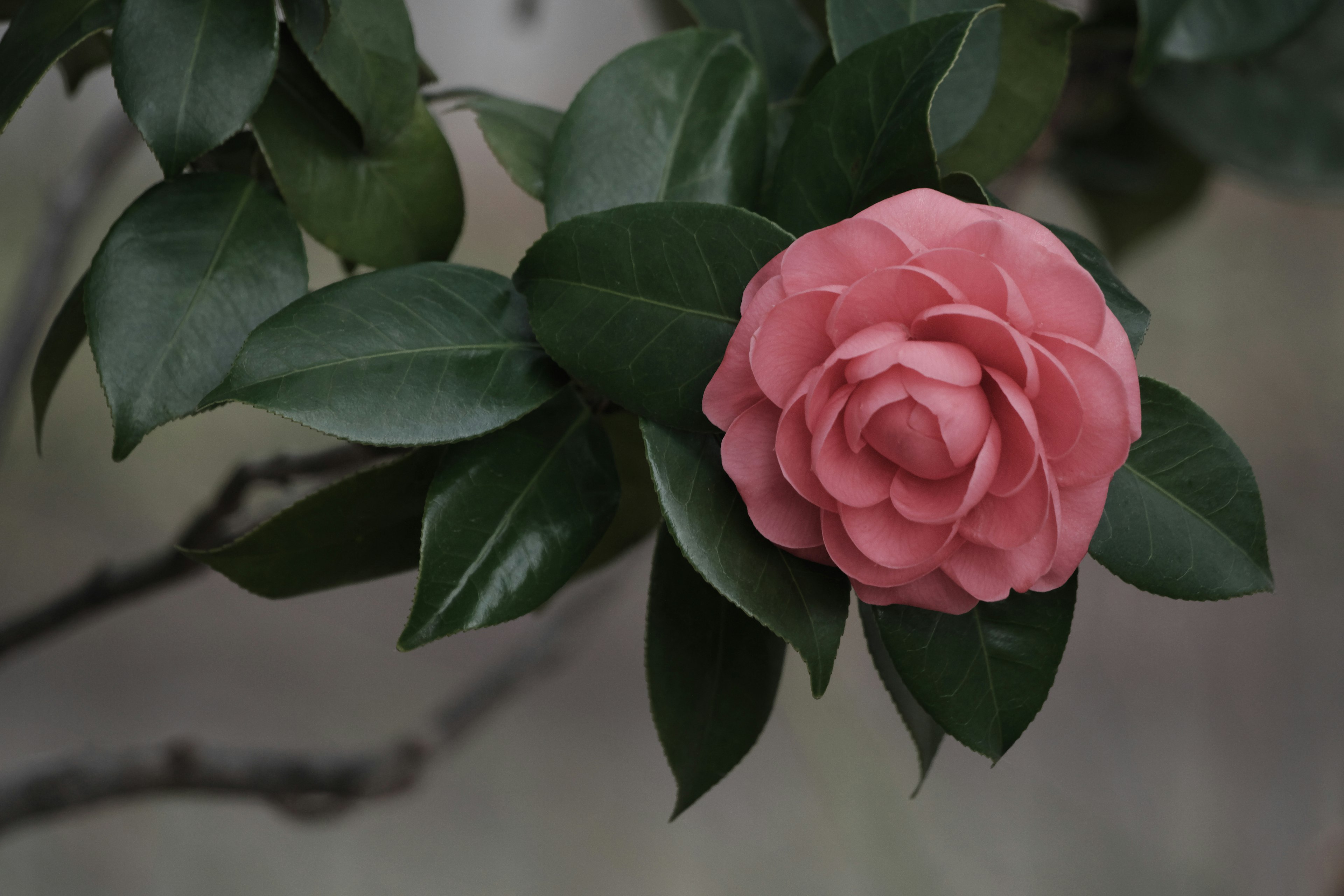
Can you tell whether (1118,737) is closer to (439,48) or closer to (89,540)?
(439,48)

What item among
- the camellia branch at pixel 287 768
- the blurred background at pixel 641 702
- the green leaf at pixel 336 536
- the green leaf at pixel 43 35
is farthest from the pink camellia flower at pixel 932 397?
the blurred background at pixel 641 702

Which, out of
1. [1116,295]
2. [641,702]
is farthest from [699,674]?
[641,702]

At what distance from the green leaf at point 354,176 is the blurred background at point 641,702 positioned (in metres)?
1.08

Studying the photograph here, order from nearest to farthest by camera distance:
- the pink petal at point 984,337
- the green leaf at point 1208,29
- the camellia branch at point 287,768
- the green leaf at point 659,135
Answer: the pink petal at point 984,337 < the green leaf at point 659,135 < the green leaf at point 1208,29 < the camellia branch at point 287,768

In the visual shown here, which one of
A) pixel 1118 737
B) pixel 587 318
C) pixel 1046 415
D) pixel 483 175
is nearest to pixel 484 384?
pixel 587 318

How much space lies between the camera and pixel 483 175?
1.47 meters

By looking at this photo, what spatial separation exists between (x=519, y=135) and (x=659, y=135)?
75mm

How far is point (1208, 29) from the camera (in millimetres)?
546

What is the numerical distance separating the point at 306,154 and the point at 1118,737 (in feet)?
5.18

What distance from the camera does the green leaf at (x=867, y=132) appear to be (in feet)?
1.05

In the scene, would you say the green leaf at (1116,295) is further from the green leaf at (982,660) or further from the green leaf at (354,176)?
the green leaf at (354,176)

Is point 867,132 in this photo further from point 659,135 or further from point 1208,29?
point 1208,29

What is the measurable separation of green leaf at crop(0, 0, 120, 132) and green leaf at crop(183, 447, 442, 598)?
16 cm

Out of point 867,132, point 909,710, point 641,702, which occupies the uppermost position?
point 867,132
